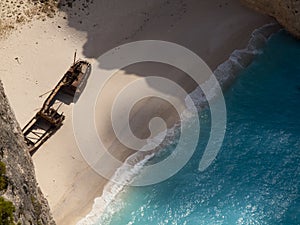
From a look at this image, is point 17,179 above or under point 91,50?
under

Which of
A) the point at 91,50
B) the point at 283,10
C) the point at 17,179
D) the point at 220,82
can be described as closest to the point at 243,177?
the point at 220,82

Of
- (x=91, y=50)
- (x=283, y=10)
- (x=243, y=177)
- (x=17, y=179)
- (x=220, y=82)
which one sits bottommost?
(x=17, y=179)

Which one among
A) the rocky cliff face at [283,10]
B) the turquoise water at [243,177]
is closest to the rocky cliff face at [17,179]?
the turquoise water at [243,177]

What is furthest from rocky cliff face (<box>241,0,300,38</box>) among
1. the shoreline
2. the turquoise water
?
the turquoise water

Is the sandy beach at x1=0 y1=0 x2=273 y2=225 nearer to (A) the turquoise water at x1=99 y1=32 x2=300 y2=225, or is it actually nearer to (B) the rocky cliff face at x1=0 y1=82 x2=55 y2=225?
(A) the turquoise water at x1=99 y1=32 x2=300 y2=225

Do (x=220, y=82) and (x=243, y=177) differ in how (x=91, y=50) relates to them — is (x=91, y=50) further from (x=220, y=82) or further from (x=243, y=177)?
(x=243, y=177)

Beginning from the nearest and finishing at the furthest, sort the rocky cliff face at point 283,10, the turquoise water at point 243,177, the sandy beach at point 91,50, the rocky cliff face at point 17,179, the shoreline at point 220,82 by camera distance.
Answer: the rocky cliff face at point 17,179 < the turquoise water at point 243,177 < the shoreline at point 220,82 < the sandy beach at point 91,50 < the rocky cliff face at point 283,10

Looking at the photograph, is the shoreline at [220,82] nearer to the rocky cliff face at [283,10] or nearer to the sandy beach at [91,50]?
the sandy beach at [91,50]

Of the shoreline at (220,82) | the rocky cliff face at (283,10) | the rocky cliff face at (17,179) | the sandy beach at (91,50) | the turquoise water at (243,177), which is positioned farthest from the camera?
the rocky cliff face at (283,10)
